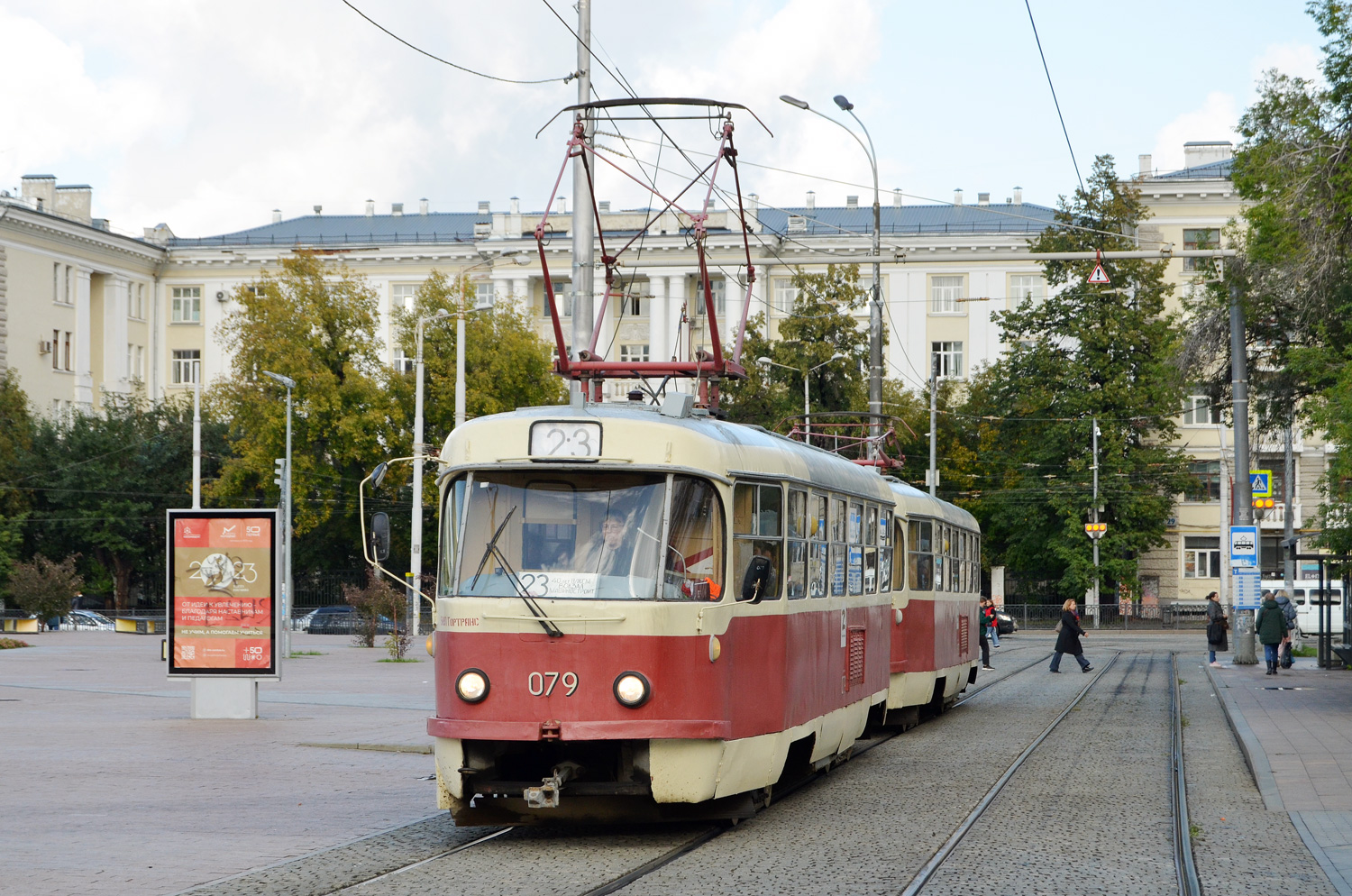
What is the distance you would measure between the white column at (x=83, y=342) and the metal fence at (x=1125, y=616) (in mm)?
42225

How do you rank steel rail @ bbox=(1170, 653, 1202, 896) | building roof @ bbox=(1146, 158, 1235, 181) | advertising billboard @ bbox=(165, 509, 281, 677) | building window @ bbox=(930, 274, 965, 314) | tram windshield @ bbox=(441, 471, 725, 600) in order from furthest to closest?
building window @ bbox=(930, 274, 965, 314)
building roof @ bbox=(1146, 158, 1235, 181)
advertising billboard @ bbox=(165, 509, 281, 677)
tram windshield @ bbox=(441, 471, 725, 600)
steel rail @ bbox=(1170, 653, 1202, 896)

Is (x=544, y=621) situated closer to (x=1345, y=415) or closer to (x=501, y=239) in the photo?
(x=1345, y=415)

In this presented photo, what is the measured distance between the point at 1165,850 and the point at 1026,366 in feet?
177

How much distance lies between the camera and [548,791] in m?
10.0

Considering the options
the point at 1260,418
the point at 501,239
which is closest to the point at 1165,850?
the point at 1260,418

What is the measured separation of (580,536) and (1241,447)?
24.4 metres

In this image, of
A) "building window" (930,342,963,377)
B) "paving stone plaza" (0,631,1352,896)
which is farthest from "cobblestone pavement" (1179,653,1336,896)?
"building window" (930,342,963,377)

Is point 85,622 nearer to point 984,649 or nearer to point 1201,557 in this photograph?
point 984,649

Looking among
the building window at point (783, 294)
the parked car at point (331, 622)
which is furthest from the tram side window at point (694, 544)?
the building window at point (783, 294)

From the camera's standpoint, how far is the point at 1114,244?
57.7 metres

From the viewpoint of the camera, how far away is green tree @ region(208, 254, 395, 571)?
59000 millimetres

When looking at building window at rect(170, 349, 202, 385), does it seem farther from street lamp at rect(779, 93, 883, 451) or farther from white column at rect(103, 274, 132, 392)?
street lamp at rect(779, 93, 883, 451)

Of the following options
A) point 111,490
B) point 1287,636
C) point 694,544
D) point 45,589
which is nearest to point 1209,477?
point 1287,636

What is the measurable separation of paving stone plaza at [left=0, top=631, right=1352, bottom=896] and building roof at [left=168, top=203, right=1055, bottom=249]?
57.9 m
